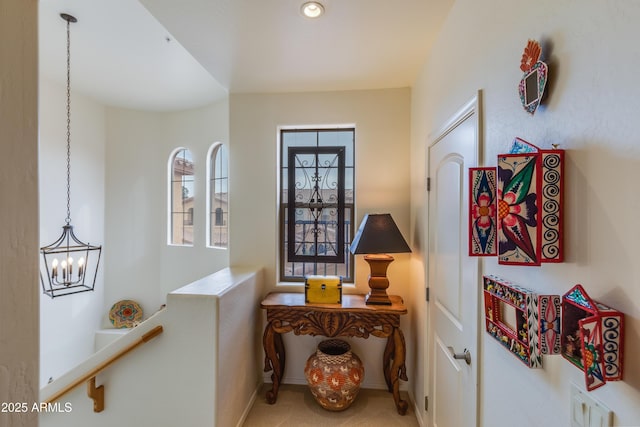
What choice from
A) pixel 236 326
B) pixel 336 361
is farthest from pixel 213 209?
pixel 336 361

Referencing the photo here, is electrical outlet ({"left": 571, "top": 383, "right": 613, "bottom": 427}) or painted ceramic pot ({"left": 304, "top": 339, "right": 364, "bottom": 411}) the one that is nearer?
electrical outlet ({"left": 571, "top": 383, "right": 613, "bottom": 427})

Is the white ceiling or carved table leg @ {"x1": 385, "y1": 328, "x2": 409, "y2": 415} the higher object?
the white ceiling

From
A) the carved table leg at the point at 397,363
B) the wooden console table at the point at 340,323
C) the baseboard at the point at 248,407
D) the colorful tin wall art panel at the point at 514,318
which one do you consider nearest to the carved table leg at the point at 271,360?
the wooden console table at the point at 340,323

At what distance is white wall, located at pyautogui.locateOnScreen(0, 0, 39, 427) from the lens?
57 centimetres

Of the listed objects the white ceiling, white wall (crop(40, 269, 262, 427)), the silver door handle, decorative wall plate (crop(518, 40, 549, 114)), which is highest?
the white ceiling

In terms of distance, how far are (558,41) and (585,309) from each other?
0.68 m

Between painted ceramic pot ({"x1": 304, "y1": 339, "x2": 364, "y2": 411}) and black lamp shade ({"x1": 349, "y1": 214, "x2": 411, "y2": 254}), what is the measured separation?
882 mm

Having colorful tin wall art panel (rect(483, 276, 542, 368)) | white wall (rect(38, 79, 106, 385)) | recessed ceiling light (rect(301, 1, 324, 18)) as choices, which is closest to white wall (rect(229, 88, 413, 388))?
recessed ceiling light (rect(301, 1, 324, 18))

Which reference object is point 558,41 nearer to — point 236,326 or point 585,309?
point 585,309

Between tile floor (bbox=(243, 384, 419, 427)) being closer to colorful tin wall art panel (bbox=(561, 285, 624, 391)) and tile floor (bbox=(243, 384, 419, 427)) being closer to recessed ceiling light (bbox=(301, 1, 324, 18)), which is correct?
colorful tin wall art panel (bbox=(561, 285, 624, 391))

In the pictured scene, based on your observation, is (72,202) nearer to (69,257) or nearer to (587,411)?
(69,257)

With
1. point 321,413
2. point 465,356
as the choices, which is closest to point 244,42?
point 465,356

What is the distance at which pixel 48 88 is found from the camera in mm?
2941

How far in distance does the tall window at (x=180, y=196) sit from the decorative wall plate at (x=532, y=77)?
3.79 m
